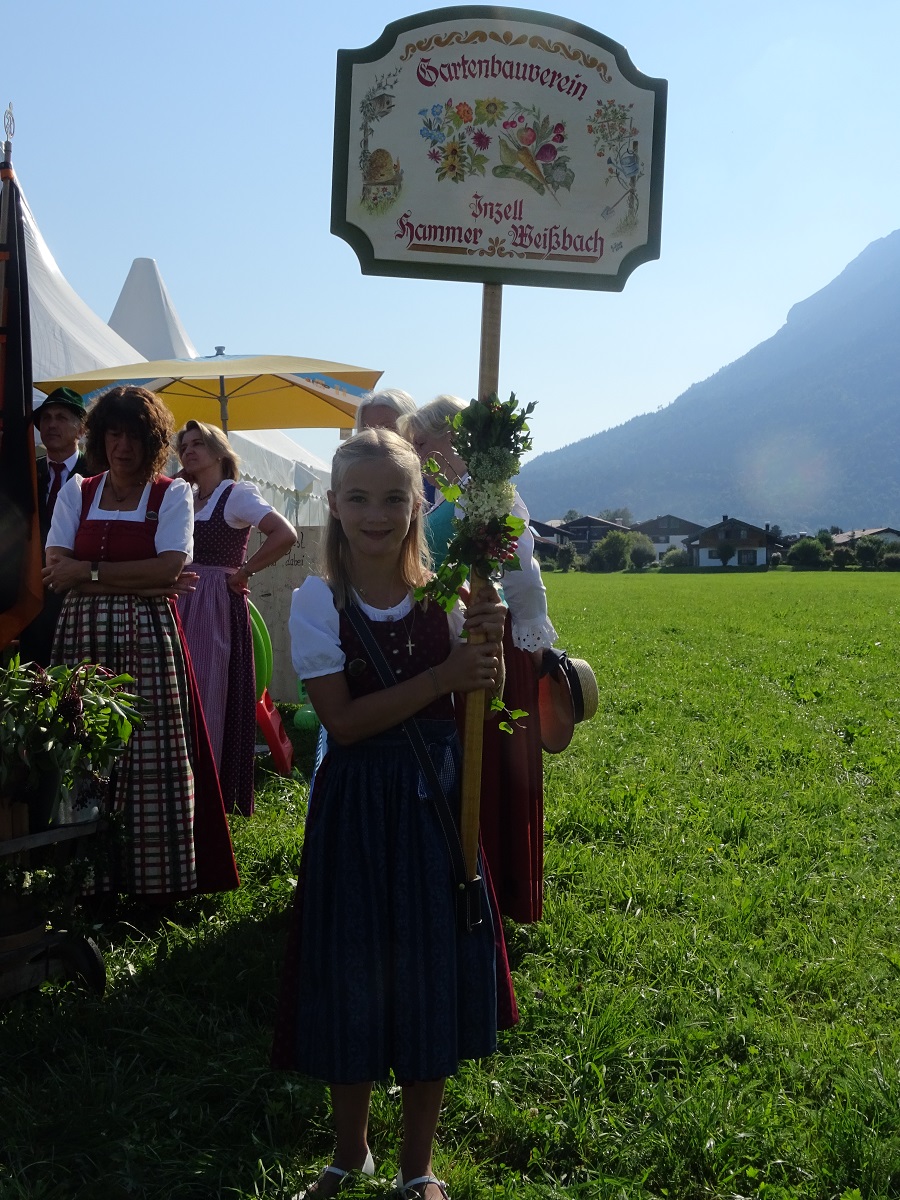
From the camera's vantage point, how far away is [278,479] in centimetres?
1245

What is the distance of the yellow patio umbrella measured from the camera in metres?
7.21

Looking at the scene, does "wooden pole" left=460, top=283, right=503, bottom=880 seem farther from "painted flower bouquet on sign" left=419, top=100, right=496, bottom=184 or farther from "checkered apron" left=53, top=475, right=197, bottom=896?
"checkered apron" left=53, top=475, right=197, bottom=896

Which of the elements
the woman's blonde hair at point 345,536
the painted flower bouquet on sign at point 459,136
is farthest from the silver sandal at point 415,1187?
the painted flower bouquet on sign at point 459,136

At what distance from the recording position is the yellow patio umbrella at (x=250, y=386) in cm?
721

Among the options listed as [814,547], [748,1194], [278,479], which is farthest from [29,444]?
[814,547]

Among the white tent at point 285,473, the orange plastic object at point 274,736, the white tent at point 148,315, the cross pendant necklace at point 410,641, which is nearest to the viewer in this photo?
the cross pendant necklace at point 410,641

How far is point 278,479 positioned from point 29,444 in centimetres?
933

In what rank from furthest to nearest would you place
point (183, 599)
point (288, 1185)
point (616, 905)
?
1. point (183, 599)
2. point (616, 905)
3. point (288, 1185)

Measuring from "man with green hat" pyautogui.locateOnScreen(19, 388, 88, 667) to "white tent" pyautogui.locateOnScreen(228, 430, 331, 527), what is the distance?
4348 mm

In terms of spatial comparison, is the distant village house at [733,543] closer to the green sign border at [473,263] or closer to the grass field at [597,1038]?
the grass field at [597,1038]

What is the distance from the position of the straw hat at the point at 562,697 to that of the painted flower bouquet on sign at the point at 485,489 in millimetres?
1456

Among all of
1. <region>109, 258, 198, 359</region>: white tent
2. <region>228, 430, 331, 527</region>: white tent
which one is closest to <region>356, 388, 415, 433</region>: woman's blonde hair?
<region>228, 430, 331, 527</region>: white tent

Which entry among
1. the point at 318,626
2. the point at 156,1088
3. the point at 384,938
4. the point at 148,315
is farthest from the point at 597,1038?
the point at 148,315

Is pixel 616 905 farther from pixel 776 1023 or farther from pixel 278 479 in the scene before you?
pixel 278 479
